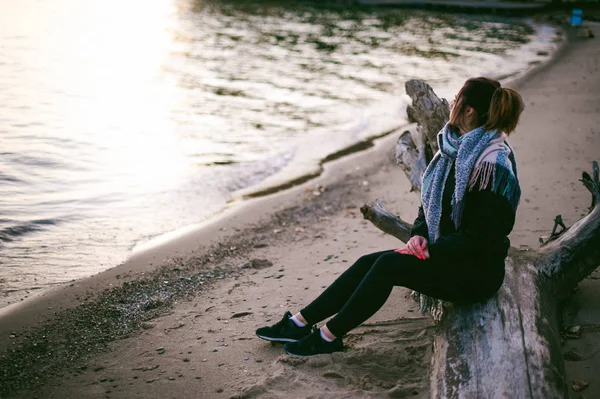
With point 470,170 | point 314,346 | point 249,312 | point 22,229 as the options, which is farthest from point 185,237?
point 470,170

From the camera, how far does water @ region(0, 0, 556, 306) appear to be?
7.82m

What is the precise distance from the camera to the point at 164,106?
46.0 ft

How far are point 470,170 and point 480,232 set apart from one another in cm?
38

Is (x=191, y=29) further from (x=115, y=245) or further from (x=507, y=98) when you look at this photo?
(x=507, y=98)

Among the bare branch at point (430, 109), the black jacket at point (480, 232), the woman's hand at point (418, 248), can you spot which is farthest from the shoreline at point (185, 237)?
the black jacket at point (480, 232)

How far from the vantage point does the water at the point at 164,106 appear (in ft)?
25.7

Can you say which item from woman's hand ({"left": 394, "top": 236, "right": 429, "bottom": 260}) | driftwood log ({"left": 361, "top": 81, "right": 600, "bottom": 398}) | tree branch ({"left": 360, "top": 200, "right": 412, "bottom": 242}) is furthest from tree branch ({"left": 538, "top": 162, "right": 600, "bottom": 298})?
tree branch ({"left": 360, "top": 200, "right": 412, "bottom": 242})

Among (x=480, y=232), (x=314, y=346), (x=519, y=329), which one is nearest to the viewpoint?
(x=519, y=329)

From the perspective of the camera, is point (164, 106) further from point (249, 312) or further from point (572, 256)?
point (572, 256)

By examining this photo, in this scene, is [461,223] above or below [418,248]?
above

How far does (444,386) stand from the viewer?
11.4 ft

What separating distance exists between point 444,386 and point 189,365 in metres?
1.71

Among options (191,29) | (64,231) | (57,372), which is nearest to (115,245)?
(64,231)

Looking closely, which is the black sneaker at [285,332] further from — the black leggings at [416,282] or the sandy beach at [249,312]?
the black leggings at [416,282]
